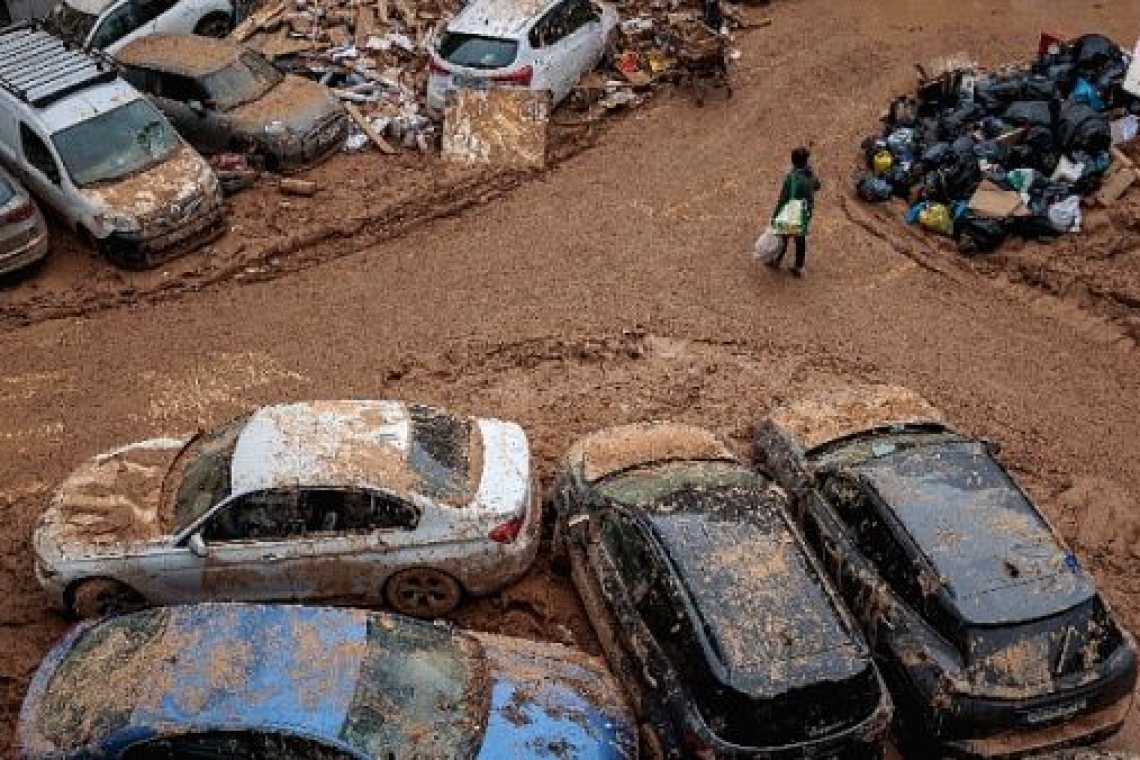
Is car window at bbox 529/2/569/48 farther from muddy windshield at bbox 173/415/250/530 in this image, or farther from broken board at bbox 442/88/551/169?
muddy windshield at bbox 173/415/250/530

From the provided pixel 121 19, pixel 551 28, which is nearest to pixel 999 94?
pixel 551 28

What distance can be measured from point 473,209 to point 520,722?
7836mm

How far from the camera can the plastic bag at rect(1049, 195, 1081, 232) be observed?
13.5 meters

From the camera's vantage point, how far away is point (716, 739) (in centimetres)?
758

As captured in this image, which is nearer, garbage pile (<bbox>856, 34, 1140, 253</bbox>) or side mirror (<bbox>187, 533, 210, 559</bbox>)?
side mirror (<bbox>187, 533, 210, 559</bbox>)

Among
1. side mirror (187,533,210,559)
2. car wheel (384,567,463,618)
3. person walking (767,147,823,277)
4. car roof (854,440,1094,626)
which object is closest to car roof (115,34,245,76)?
person walking (767,147,823,277)

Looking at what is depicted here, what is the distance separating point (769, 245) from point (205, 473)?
20.9ft

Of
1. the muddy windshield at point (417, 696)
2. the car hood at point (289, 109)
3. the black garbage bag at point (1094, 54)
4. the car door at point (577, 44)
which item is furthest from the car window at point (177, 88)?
the black garbage bag at point (1094, 54)

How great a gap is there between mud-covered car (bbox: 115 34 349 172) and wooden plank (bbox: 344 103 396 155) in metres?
0.26

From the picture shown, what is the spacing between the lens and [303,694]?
7195mm

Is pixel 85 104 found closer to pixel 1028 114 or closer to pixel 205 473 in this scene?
pixel 205 473

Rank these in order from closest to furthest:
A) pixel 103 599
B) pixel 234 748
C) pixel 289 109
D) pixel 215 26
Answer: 1. pixel 234 748
2. pixel 103 599
3. pixel 289 109
4. pixel 215 26

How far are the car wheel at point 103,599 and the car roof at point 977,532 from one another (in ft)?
17.6

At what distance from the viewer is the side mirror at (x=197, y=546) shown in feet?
28.8
